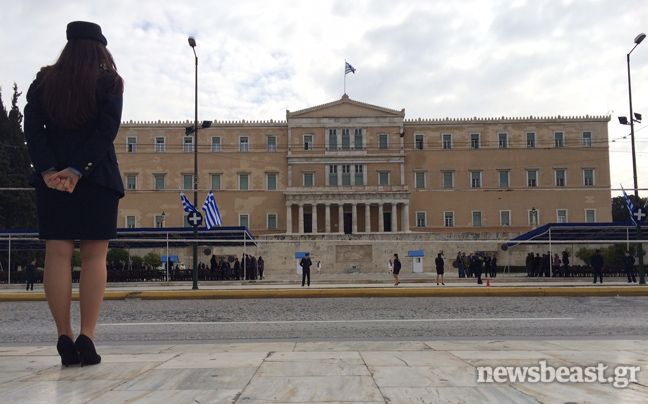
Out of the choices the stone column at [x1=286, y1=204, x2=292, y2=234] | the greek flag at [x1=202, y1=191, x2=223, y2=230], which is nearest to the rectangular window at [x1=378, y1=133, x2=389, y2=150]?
the stone column at [x1=286, y1=204, x2=292, y2=234]

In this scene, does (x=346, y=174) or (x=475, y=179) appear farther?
(x=346, y=174)

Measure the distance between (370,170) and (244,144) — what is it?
46.4 ft

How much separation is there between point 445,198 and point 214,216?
39.8 meters

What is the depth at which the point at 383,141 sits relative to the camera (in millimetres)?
63438

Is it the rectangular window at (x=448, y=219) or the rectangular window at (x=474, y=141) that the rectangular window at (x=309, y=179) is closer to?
the rectangular window at (x=448, y=219)

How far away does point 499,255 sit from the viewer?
130ft

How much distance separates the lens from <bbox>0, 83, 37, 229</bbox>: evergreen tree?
42938mm

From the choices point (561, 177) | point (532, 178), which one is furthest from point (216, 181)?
point (561, 177)

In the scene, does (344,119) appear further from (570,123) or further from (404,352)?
(404,352)

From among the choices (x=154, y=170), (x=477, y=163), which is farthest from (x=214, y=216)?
(x=477, y=163)

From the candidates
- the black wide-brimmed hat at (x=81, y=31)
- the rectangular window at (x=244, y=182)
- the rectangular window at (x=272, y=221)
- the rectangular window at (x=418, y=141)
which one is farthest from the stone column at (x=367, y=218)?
the black wide-brimmed hat at (x=81, y=31)

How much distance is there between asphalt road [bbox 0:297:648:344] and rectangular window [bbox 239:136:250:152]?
53796 millimetres

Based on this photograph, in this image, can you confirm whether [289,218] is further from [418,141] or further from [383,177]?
[418,141]

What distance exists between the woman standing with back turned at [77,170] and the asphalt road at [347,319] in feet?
8.17
